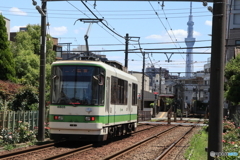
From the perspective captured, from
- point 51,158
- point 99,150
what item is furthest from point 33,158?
point 99,150

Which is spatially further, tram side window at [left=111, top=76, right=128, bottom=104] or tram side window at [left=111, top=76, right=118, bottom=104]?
tram side window at [left=111, top=76, right=128, bottom=104]

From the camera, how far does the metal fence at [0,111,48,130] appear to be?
18891 mm

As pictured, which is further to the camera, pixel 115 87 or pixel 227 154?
pixel 115 87

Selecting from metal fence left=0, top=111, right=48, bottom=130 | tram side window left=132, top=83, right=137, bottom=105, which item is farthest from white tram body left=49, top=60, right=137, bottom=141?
tram side window left=132, top=83, right=137, bottom=105

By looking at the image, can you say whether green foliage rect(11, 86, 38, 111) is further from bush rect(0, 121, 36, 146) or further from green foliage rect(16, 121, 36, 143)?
green foliage rect(16, 121, 36, 143)

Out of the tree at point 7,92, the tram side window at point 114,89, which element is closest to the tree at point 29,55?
the tree at point 7,92

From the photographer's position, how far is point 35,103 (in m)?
24.7

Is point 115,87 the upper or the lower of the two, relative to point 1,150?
upper

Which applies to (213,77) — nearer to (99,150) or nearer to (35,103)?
(99,150)

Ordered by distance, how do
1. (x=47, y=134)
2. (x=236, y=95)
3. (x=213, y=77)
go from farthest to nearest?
(x=236, y=95) < (x=47, y=134) < (x=213, y=77)

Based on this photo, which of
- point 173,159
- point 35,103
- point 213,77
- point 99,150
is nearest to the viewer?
point 213,77

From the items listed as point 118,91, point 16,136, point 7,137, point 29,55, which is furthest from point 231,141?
point 29,55

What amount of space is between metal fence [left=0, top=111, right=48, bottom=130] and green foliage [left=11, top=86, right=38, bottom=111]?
2283 millimetres

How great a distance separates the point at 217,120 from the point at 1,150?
8762 mm
